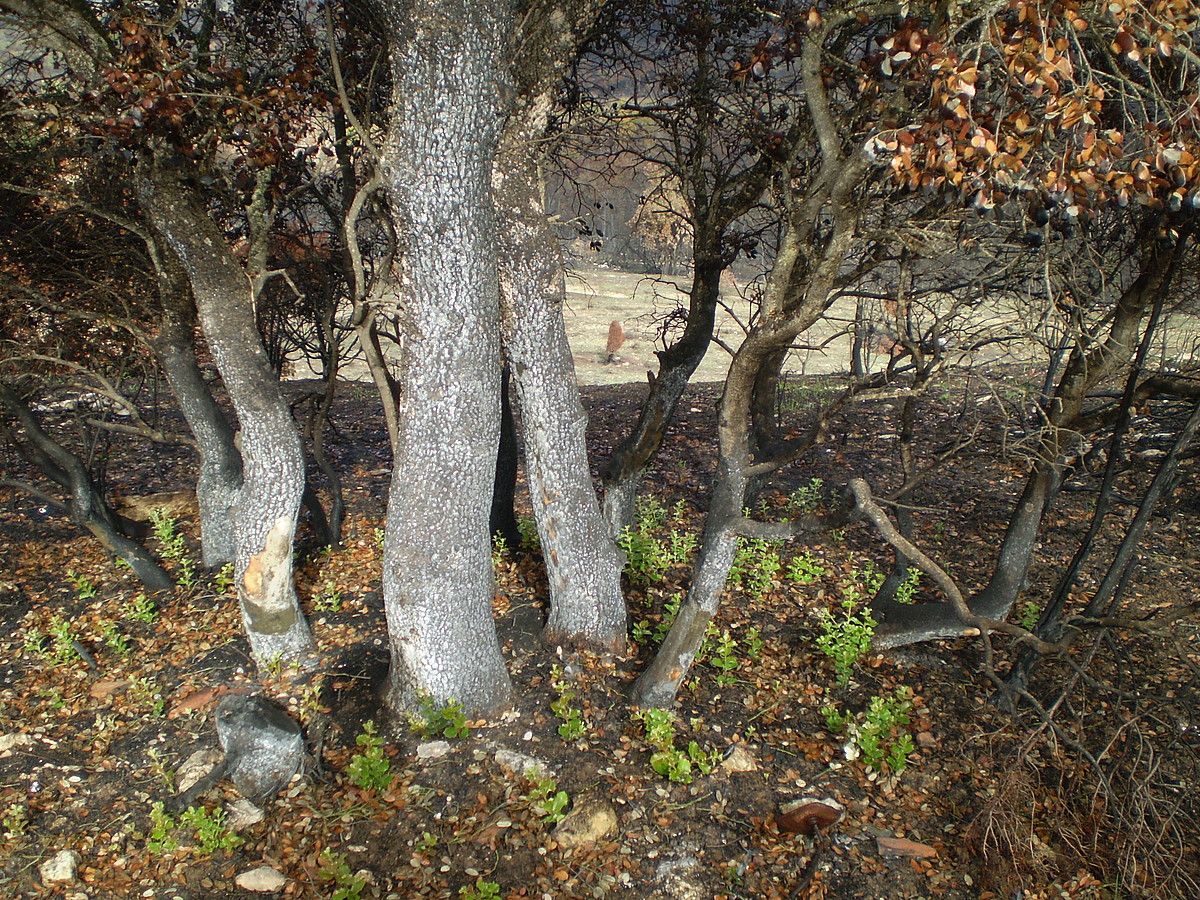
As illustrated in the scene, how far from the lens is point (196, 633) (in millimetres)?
5586

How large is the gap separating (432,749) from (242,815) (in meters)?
1.01

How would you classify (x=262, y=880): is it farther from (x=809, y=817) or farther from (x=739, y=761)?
(x=809, y=817)

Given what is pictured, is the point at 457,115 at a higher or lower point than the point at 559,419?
higher

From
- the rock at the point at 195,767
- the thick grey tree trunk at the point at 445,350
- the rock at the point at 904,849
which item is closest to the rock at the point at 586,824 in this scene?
the thick grey tree trunk at the point at 445,350

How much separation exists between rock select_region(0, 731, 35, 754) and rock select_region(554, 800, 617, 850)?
10.8ft

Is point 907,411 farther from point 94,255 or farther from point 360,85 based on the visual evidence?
point 94,255

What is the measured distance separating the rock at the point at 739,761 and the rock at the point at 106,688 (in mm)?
3999

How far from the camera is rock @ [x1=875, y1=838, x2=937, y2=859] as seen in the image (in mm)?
3936

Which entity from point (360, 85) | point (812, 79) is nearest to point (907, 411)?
point (812, 79)

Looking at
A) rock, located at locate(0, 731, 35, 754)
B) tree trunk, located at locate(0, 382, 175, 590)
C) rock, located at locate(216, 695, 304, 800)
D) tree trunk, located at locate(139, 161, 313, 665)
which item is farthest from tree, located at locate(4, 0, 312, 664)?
tree trunk, located at locate(0, 382, 175, 590)

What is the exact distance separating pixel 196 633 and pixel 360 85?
4.06 meters

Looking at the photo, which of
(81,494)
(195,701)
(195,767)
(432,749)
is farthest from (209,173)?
(432,749)

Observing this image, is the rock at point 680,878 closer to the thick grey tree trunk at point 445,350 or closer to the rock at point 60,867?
the thick grey tree trunk at point 445,350

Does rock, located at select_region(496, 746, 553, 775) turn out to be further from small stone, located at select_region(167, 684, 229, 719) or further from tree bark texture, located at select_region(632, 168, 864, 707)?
small stone, located at select_region(167, 684, 229, 719)
